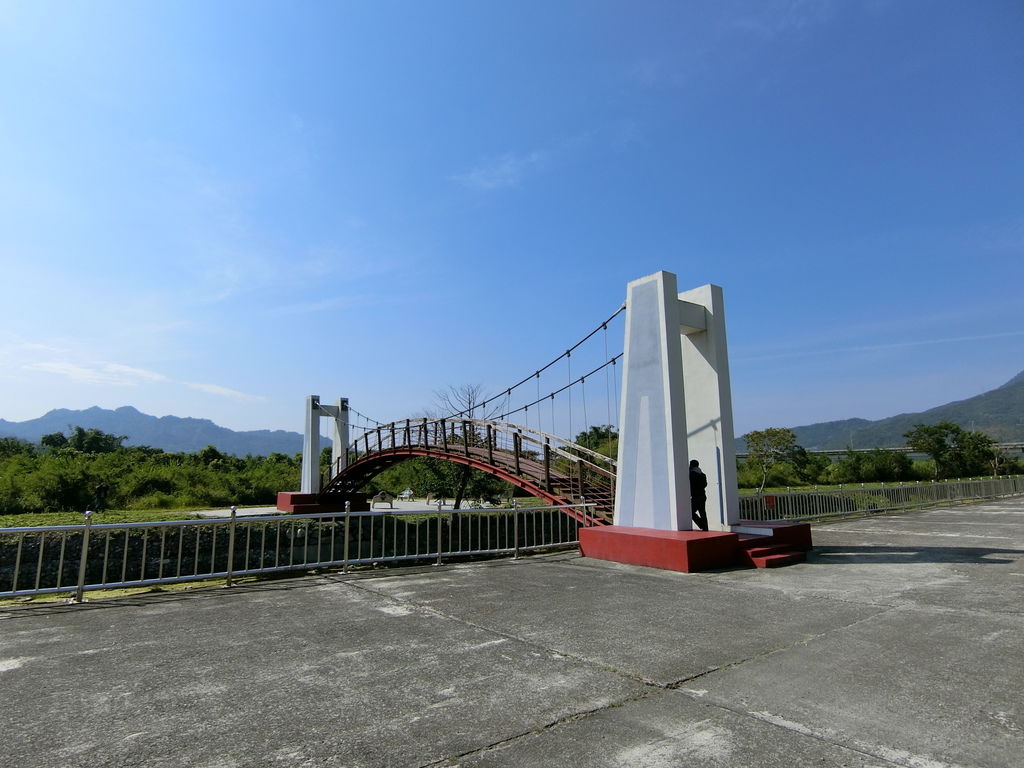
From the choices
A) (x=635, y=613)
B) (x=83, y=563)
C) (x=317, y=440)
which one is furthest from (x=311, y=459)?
(x=635, y=613)

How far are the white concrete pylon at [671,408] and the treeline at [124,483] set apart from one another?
3089cm

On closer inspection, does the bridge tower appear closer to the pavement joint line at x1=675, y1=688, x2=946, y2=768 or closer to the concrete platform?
the concrete platform

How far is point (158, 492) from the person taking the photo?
3347 centimetres

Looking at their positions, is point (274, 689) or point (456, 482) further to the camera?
point (456, 482)

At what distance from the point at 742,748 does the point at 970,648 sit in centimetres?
256

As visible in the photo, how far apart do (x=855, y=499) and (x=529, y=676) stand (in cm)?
1626

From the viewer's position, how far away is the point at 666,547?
24.3 feet

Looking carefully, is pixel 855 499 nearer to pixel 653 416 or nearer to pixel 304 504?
pixel 653 416

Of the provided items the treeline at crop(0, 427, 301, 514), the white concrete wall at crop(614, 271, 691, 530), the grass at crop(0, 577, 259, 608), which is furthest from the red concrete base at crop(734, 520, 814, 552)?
the treeline at crop(0, 427, 301, 514)

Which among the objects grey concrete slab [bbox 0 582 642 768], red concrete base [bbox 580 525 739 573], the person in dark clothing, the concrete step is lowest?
grey concrete slab [bbox 0 582 642 768]

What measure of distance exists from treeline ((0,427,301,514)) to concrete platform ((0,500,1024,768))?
29135 millimetres

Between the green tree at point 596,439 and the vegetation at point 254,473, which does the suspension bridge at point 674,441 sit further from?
the green tree at point 596,439

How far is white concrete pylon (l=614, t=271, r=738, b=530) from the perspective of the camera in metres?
8.20

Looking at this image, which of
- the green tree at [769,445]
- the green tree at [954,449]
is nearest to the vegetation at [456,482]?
the green tree at [769,445]
